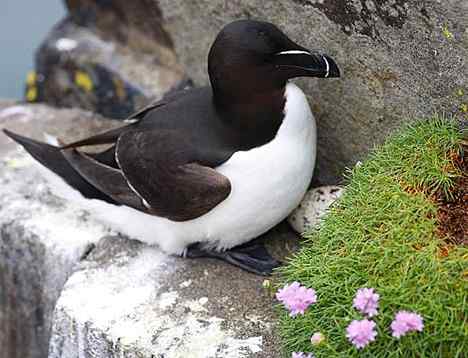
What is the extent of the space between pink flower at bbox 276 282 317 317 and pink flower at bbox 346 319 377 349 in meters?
0.23

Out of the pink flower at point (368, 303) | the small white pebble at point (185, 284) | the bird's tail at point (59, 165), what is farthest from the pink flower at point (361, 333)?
the bird's tail at point (59, 165)

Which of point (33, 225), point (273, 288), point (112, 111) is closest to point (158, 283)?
point (273, 288)

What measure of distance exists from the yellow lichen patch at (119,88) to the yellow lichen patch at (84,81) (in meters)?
0.18

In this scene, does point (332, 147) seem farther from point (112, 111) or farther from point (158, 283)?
point (112, 111)

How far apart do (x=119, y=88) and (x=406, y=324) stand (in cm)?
311

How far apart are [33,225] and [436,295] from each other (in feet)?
6.56

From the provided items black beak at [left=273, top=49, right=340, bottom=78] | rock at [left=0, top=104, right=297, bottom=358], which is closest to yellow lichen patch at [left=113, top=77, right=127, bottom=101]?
rock at [left=0, top=104, right=297, bottom=358]

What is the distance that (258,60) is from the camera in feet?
11.0

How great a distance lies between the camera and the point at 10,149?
4.66m

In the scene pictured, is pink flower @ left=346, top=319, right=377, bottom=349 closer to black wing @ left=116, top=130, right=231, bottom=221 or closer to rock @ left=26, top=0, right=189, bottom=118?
black wing @ left=116, top=130, right=231, bottom=221

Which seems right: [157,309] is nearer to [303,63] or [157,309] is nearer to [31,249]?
[31,249]

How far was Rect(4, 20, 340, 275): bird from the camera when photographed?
3.37 meters

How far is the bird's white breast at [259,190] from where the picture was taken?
3.45 metres

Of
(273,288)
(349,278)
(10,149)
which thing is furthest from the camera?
(10,149)
